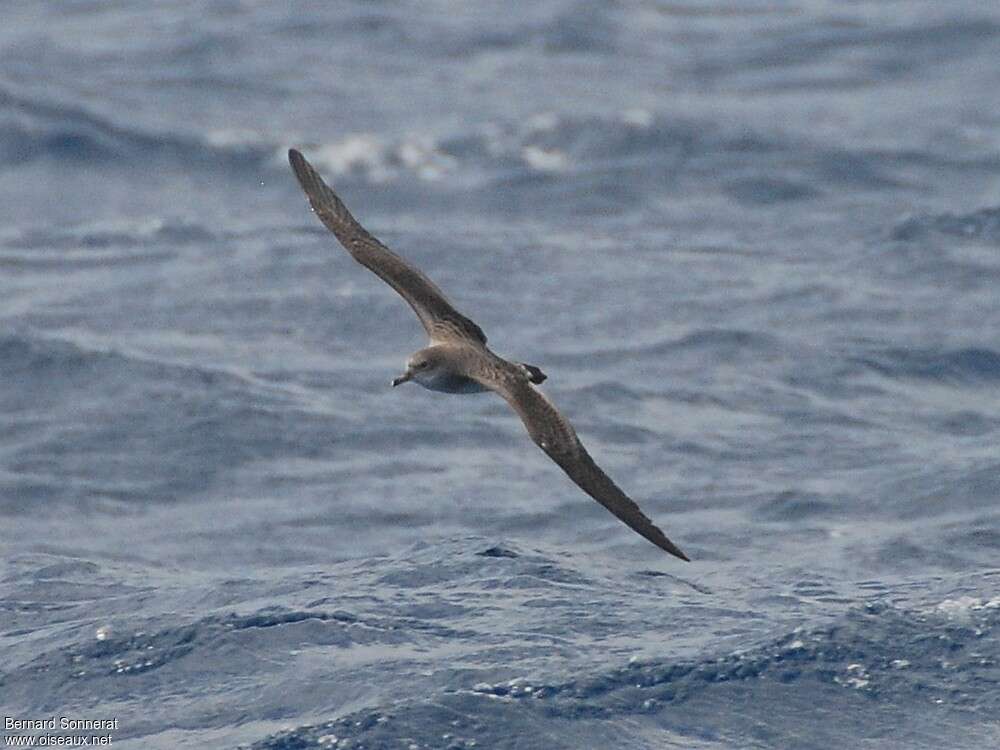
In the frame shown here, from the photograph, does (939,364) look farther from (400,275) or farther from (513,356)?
(400,275)

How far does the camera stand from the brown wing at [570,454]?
968 centimetres

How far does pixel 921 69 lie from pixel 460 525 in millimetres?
16222

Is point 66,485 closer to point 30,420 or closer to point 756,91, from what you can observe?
point 30,420

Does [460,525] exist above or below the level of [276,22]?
below

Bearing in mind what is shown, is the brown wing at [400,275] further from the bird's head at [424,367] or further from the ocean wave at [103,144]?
the ocean wave at [103,144]

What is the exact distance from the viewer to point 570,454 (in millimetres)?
10164

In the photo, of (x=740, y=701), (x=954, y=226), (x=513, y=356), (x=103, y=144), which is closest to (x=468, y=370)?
(x=740, y=701)

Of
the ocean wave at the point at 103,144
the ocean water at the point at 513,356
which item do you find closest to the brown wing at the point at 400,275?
the ocean water at the point at 513,356

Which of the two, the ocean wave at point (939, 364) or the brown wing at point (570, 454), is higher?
the brown wing at point (570, 454)

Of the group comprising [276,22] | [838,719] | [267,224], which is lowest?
[838,719]

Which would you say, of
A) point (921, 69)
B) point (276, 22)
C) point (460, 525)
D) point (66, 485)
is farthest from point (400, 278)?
point (276, 22)

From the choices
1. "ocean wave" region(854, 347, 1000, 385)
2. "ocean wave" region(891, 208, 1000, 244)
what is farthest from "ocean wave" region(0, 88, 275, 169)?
"ocean wave" region(854, 347, 1000, 385)

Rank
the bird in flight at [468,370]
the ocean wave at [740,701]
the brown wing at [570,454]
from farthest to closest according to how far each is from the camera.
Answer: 1. the ocean wave at [740,701]
2. the bird in flight at [468,370]
3. the brown wing at [570,454]

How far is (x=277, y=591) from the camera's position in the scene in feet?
43.0
